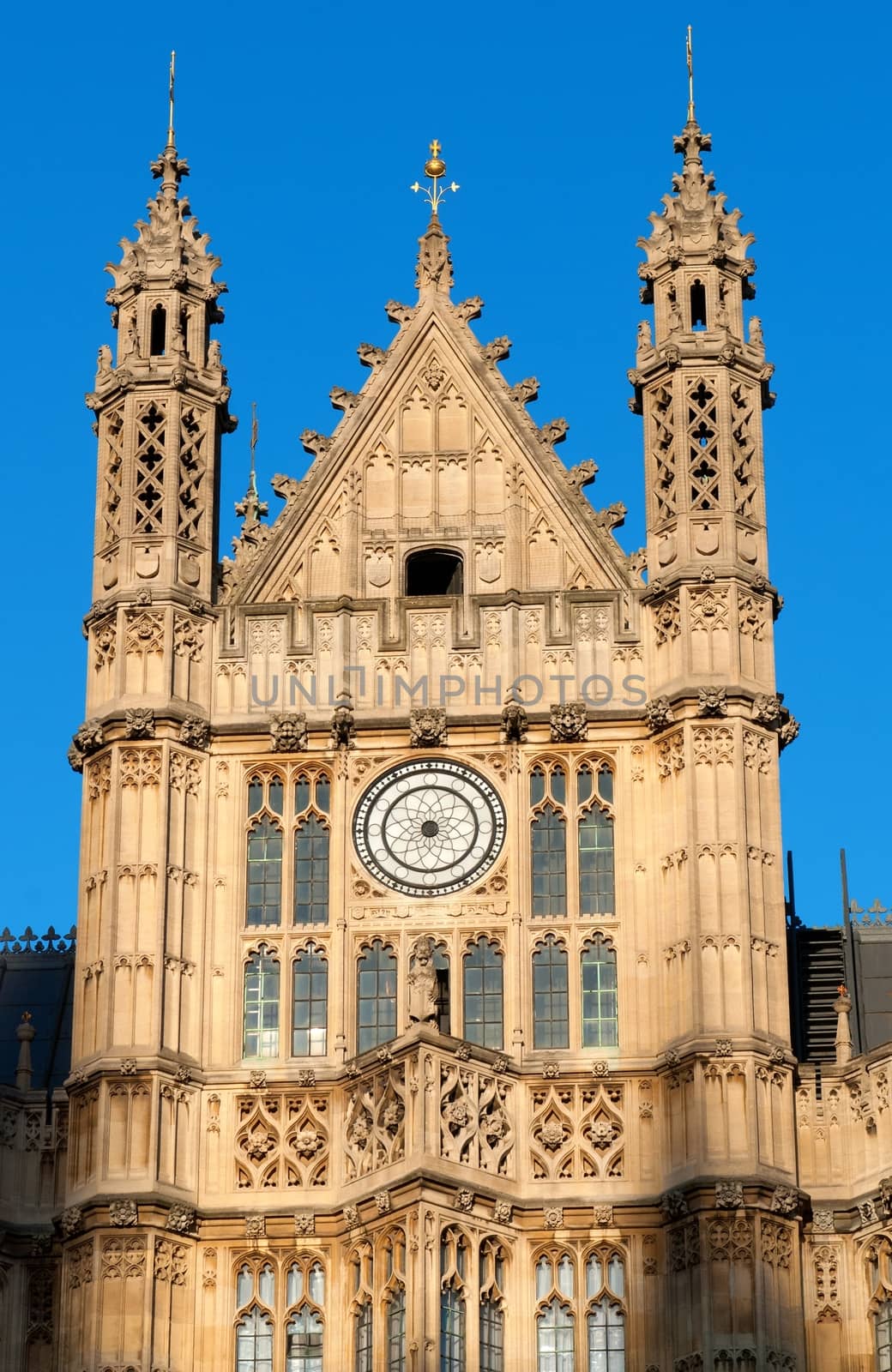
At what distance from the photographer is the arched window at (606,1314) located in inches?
1810

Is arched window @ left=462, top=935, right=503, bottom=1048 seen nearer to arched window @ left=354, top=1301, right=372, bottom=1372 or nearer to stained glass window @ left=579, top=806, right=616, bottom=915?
stained glass window @ left=579, top=806, right=616, bottom=915

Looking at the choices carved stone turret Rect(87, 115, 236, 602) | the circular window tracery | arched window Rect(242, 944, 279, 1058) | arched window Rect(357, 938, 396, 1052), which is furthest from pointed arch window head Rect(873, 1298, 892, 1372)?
carved stone turret Rect(87, 115, 236, 602)

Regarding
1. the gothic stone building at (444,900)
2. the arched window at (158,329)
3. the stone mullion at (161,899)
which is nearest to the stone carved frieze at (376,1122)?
the gothic stone building at (444,900)

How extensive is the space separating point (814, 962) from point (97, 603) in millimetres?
9507

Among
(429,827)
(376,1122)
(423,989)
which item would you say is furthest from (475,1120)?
(429,827)

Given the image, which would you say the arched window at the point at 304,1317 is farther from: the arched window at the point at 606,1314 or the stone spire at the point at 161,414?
the stone spire at the point at 161,414

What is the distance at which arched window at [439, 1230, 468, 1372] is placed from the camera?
44.9 metres

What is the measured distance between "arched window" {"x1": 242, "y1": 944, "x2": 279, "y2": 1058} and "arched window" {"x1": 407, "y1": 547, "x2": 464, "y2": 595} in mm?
5238

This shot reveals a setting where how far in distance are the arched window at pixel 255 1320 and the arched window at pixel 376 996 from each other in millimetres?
2864

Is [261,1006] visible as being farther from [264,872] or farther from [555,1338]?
[555,1338]

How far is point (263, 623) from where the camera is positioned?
165ft

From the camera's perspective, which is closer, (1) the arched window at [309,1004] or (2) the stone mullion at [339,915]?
(2) the stone mullion at [339,915]

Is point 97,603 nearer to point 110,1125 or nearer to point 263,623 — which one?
point 263,623

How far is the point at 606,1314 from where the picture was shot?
4625cm
